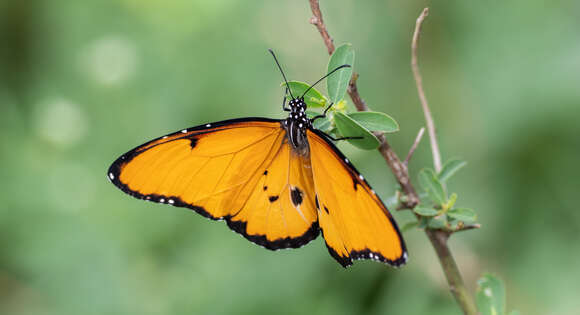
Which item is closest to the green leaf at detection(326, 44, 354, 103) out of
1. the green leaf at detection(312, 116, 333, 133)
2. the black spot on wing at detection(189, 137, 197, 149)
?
the green leaf at detection(312, 116, 333, 133)

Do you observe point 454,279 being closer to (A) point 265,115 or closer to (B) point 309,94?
(B) point 309,94

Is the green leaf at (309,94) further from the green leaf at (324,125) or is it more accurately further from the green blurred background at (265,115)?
the green blurred background at (265,115)

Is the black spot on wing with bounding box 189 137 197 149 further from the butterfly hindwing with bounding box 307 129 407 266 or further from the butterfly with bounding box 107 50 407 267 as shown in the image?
the butterfly hindwing with bounding box 307 129 407 266

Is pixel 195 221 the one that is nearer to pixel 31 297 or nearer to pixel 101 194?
pixel 101 194

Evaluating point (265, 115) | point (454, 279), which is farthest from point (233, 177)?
point (265, 115)

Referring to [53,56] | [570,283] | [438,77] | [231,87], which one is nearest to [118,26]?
[53,56]
